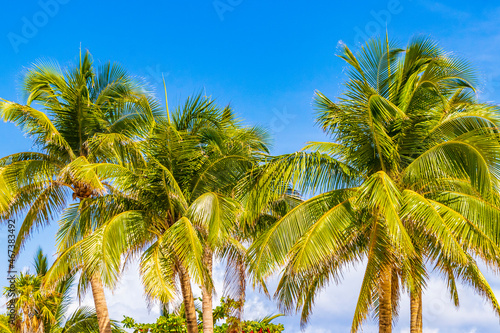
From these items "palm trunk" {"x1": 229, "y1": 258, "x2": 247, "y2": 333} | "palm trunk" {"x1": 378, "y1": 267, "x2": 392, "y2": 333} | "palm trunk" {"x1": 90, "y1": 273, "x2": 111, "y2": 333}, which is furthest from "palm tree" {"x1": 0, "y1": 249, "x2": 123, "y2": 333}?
"palm trunk" {"x1": 378, "y1": 267, "x2": 392, "y2": 333}

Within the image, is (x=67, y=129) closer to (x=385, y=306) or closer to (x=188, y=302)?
(x=188, y=302)

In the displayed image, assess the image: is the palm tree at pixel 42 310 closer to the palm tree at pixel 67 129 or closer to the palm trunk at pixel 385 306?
the palm tree at pixel 67 129

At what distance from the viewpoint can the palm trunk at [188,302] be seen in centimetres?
1472

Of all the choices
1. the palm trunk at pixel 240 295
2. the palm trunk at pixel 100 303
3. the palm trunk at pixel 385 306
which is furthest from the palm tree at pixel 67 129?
the palm trunk at pixel 385 306

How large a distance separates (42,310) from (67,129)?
6.05 meters

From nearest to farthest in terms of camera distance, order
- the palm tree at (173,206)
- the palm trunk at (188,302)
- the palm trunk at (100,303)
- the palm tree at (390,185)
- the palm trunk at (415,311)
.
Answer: the palm tree at (390,185)
the palm tree at (173,206)
the palm trunk at (415,311)
the palm trunk at (188,302)
the palm trunk at (100,303)

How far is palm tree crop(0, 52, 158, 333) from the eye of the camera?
14.9 metres

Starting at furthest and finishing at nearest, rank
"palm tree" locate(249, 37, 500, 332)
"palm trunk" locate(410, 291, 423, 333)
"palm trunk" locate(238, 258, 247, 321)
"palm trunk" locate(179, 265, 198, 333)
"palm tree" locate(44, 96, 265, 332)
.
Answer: "palm trunk" locate(179, 265, 198, 333) → "palm trunk" locate(238, 258, 247, 321) → "palm trunk" locate(410, 291, 423, 333) → "palm tree" locate(44, 96, 265, 332) → "palm tree" locate(249, 37, 500, 332)

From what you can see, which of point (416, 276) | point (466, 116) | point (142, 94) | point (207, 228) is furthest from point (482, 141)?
point (142, 94)

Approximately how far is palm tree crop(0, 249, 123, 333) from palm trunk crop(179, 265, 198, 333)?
3.46 meters

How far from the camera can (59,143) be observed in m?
15.4

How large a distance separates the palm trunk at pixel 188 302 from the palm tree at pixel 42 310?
3.46 metres

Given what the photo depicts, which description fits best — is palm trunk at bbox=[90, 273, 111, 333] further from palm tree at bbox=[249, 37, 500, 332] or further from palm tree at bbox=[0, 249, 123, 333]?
palm tree at bbox=[249, 37, 500, 332]

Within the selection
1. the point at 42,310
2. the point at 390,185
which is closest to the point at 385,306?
the point at 390,185
